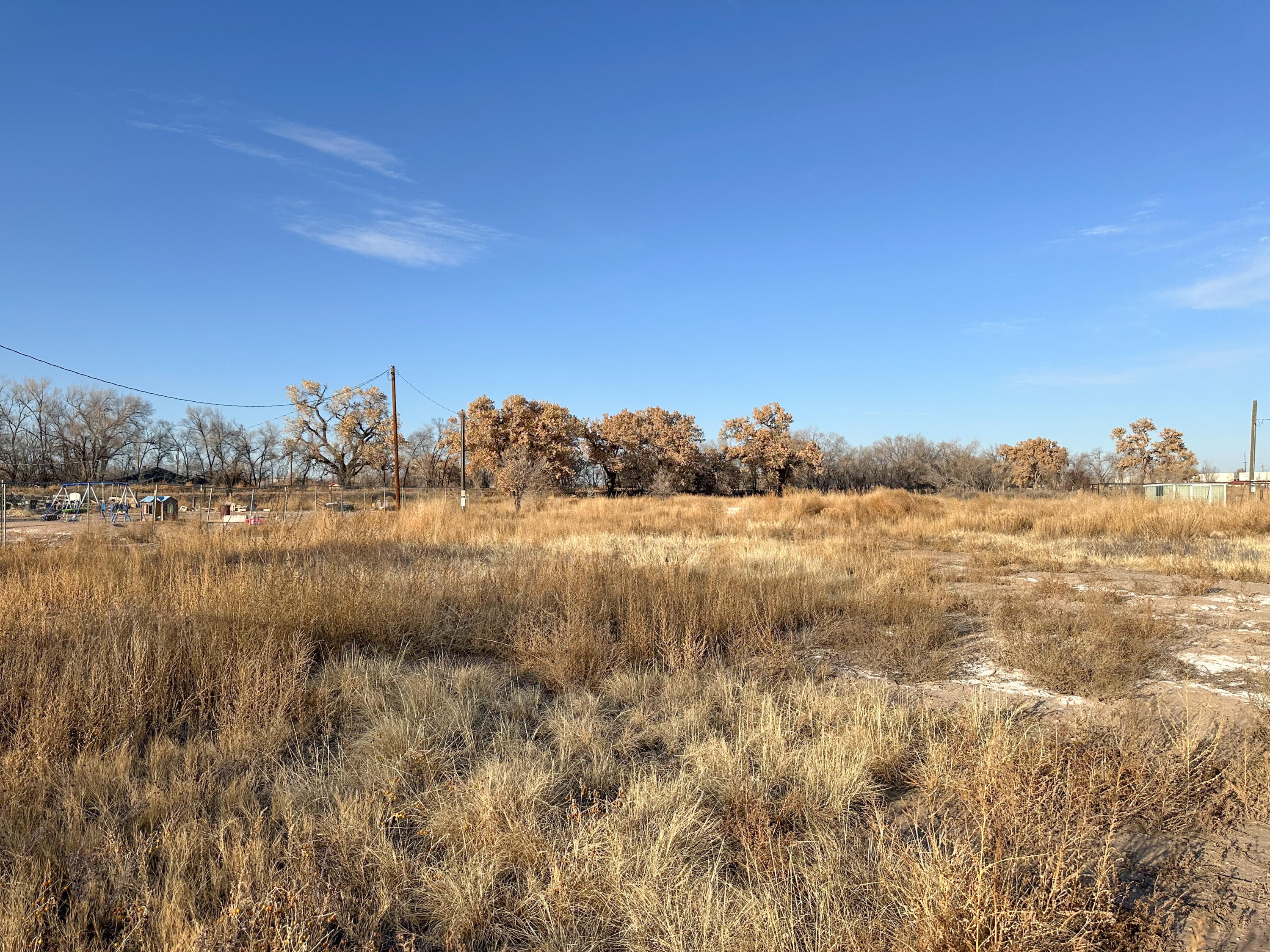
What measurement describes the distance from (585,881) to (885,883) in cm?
114

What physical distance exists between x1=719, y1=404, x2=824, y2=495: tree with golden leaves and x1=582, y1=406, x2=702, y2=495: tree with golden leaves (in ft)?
11.7

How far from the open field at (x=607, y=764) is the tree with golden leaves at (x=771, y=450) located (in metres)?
41.7

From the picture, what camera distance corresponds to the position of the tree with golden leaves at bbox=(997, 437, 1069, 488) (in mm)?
56406

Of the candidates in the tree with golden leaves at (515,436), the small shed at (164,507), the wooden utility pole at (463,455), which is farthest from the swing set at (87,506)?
the tree with golden leaves at (515,436)

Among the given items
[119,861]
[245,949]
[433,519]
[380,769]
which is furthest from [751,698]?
[433,519]

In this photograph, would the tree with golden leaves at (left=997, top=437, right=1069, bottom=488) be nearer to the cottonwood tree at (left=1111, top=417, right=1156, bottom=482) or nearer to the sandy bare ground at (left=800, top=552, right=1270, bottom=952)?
the cottonwood tree at (left=1111, top=417, right=1156, bottom=482)

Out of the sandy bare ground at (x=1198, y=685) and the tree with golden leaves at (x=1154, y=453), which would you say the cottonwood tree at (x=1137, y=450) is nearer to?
the tree with golden leaves at (x=1154, y=453)

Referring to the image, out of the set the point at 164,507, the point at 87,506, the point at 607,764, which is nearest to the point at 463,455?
the point at 164,507

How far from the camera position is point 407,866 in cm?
265

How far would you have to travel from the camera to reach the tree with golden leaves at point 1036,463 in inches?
2221

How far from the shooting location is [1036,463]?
56.8m

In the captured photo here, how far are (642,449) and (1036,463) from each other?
3511 cm

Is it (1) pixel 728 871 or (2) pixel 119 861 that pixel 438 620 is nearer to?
(2) pixel 119 861

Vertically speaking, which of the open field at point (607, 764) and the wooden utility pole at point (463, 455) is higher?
the wooden utility pole at point (463, 455)
